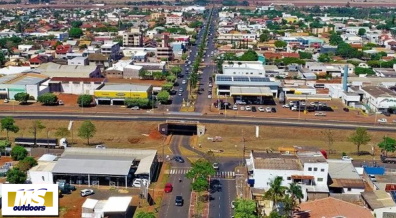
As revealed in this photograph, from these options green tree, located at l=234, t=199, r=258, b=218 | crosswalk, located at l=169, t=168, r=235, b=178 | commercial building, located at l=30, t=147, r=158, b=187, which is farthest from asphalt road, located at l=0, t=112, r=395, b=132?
green tree, located at l=234, t=199, r=258, b=218

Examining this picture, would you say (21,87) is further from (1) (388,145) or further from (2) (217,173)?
(1) (388,145)

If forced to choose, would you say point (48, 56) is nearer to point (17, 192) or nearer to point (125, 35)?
point (125, 35)

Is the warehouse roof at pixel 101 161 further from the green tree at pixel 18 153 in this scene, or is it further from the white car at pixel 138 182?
the green tree at pixel 18 153

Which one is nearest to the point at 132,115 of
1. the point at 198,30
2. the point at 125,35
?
the point at 125,35

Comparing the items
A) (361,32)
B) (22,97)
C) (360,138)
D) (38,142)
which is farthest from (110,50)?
(361,32)

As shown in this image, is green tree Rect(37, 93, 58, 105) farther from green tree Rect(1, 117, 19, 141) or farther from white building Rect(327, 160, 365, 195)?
white building Rect(327, 160, 365, 195)

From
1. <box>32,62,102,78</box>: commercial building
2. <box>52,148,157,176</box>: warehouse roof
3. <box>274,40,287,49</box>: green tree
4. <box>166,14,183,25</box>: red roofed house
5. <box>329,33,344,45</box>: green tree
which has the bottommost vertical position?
<box>52,148,157,176</box>: warehouse roof

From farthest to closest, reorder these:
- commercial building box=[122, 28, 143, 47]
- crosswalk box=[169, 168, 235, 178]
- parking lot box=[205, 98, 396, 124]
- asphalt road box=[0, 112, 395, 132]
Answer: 1. commercial building box=[122, 28, 143, 47]
2. parking lot box=[205, 98, 396, 124]
3. asphalt road box=[0, 112, 395, 132]
4. crosswalk box=[169, 168, 235, 178]
